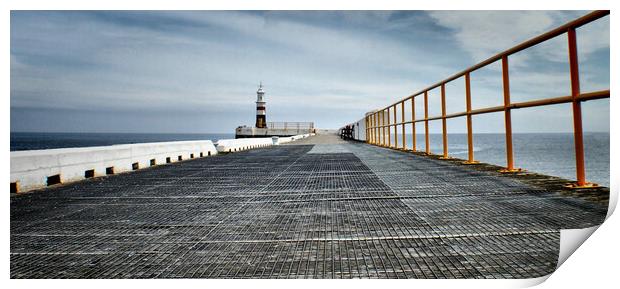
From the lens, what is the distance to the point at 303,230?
219 cm

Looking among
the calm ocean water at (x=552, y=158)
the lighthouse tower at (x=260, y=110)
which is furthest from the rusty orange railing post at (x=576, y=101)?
the lighthouse tower at (x=260, y=110)

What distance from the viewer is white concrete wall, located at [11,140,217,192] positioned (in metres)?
4.14

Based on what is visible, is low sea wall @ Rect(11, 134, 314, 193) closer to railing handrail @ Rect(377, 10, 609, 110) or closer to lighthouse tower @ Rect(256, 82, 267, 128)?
railing handrail @ Rect(377, 10, 609, 110)

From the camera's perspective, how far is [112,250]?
1.94m

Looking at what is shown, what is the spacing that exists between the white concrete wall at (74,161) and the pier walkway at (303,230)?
A: 0.52m

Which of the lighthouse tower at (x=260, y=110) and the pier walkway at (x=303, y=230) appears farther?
the lighthouse tower at (x=260, y=110)

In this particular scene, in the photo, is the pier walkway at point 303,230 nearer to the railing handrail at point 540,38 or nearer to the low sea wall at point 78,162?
the low sea wall at point 78,162

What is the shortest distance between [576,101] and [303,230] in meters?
2.56

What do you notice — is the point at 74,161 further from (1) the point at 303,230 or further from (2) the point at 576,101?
(2) the point at 576,101

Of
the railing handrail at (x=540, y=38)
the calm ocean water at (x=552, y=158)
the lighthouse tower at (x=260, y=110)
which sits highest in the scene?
the lighthouse tower at (x=260, y=110)

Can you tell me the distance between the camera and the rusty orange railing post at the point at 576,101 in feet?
10.3

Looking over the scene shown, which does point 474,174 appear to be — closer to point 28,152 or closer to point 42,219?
point 42,219

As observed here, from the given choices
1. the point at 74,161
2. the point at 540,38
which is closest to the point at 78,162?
the point at 74,161
